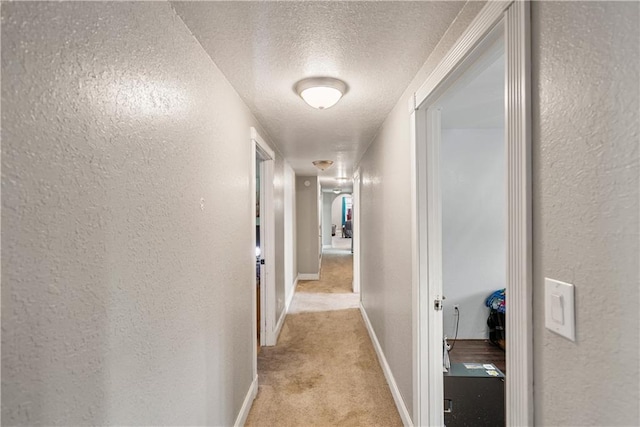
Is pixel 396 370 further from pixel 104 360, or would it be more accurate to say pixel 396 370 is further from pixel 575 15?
pixel 575 15

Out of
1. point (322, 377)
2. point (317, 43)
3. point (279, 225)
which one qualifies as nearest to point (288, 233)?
point (279, 225)

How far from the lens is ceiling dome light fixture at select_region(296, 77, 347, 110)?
1.76m

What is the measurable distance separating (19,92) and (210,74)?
1.04 m

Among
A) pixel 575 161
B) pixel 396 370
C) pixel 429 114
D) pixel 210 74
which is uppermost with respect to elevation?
pixel 210 74

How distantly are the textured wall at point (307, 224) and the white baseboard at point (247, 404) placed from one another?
4241mm

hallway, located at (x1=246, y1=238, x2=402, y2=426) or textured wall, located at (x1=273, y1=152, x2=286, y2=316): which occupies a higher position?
textured wall, located at (x1=273, y1=152, x2=286, y2=316)

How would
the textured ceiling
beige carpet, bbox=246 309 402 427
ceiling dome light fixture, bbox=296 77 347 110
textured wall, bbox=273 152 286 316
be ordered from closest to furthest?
the textured ceiling, ceiling dome light fixture, bbox=296 77 347 110, beige carpet, bbox=246 309 402 427, textured wall, bbox=273 152 286 316

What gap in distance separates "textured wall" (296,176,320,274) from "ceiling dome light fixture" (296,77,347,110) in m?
4.74

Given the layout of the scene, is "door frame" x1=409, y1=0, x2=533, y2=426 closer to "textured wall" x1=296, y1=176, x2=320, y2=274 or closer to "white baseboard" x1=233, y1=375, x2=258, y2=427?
"white baseboard" x1=233, y1=375, x2=258, y2=427

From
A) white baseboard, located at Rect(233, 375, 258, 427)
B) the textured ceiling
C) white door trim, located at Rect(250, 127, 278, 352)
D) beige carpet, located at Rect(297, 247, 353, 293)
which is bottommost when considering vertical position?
beige carpet, located at Rect(297, 247, 353, 293)

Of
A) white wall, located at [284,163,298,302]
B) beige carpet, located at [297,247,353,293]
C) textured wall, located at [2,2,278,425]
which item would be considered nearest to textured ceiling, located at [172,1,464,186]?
textured wall, located at [2,2,278,425]

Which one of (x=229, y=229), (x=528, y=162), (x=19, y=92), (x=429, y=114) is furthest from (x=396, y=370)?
(x=19, y=92)

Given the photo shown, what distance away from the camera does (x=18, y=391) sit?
58cm

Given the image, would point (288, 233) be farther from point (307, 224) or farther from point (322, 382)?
point (322, 382)
